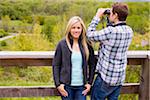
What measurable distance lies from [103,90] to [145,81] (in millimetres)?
419

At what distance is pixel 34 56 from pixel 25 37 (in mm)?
21300

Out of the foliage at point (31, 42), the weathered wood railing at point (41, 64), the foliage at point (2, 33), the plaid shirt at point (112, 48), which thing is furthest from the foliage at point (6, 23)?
the plaid shirt at point (112, 48)

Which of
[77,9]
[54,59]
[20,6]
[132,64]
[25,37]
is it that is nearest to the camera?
[54,59]

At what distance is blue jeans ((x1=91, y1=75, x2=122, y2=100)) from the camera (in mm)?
1953

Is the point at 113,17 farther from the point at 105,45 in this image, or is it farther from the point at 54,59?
the point at 54,59

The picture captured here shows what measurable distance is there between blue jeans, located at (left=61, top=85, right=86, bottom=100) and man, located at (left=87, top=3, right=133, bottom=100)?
3.5 inches

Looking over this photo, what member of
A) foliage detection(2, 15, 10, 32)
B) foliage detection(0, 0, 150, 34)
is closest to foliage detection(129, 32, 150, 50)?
foliage detection(0, 0, 150, 34)

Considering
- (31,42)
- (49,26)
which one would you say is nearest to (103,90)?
(31,42)

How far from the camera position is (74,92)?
2.02 meters

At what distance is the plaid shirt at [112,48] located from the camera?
1.84 meters

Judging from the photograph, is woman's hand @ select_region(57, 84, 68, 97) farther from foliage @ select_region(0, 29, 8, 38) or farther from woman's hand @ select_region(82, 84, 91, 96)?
foliage @ select_region(0, 29, 8, 38)

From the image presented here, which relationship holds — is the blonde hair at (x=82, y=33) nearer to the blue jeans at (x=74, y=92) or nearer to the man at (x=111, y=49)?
the man at (x=111, y=49)

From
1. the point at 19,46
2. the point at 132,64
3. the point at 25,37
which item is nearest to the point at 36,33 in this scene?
the point at 25,37

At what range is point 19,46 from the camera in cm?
2127
